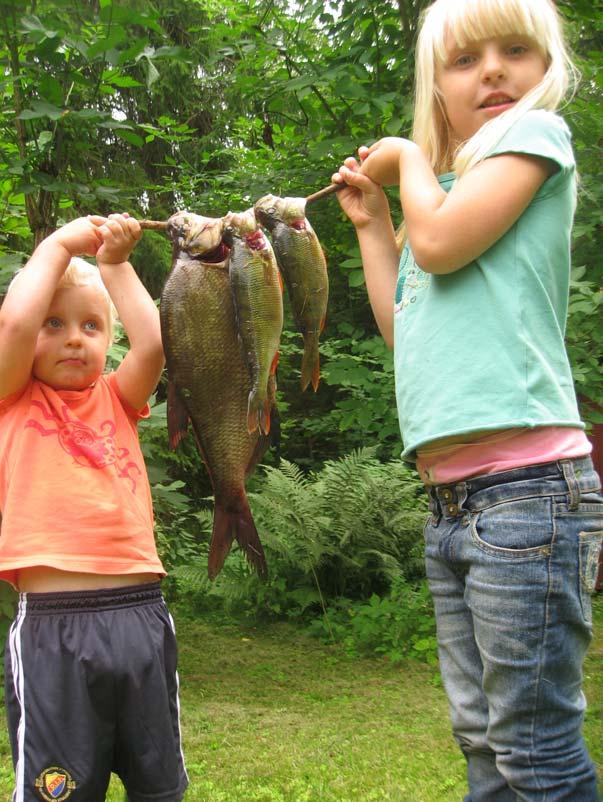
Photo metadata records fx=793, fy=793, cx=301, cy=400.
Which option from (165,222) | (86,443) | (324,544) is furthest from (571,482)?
(324,544)

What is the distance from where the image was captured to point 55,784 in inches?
75.7

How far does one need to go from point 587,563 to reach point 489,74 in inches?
41.0

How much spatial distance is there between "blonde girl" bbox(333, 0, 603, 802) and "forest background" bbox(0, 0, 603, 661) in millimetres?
1010

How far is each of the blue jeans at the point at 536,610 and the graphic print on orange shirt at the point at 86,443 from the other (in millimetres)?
1069

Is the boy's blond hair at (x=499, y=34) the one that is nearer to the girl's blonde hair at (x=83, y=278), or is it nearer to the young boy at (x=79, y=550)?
the young boy at (x=79, y=550)

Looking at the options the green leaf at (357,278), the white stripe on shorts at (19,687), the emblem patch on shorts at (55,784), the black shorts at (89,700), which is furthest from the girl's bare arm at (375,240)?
the green leaf at (357,278)

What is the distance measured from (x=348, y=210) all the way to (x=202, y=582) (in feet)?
14.3

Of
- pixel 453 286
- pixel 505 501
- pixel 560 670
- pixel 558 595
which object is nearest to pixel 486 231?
pixel 453 286

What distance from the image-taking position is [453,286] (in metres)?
1.66

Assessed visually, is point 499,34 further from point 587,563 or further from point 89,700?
point 89,700

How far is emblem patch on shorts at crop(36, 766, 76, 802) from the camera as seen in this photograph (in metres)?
1.91

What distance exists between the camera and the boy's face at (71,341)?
219cm

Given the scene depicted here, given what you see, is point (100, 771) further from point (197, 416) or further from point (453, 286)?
point (453, 286)

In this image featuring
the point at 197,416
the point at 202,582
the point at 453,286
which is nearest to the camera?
the point at 453,286
